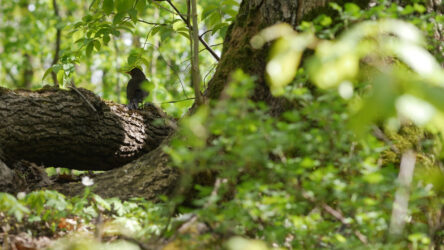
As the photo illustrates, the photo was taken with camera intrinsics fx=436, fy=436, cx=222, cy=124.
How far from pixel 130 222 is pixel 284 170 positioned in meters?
0.81

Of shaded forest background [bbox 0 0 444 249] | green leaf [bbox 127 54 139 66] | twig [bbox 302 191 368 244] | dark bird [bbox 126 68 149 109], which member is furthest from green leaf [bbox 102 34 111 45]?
dark bird [bbox 126 68 149 109]

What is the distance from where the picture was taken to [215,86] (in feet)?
8.89

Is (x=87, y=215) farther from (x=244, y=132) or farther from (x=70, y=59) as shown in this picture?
(x=70, y=59)

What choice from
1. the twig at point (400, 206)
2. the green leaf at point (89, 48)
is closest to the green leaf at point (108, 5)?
the green leaf at point (89, 48)

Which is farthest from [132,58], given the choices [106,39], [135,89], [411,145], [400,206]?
[135,89]

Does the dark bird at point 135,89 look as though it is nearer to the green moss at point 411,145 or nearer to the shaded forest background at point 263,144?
the shaded forest background at point 263,144

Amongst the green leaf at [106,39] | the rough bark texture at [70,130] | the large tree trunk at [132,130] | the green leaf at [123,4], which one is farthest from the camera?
the green leaf at [106,39]

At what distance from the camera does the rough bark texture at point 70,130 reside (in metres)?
3.07

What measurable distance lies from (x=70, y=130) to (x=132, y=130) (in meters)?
0.53

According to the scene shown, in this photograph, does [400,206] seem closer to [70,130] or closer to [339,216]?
[339,216]

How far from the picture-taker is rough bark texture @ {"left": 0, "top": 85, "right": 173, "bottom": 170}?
3.07 m

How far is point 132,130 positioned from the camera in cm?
362

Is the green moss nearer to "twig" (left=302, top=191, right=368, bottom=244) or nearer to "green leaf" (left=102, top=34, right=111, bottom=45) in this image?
"twig" (left=302, top=191, right=368, bottom=244)

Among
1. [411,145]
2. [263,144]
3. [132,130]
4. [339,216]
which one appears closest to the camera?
[263,144]
